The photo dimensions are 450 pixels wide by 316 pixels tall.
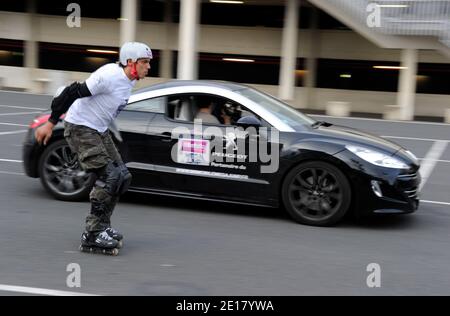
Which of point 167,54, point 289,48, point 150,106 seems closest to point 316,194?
point 150,106

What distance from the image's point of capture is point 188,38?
961 inches

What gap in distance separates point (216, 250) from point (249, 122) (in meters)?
1.60

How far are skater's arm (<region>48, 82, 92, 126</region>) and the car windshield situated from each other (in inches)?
94.8

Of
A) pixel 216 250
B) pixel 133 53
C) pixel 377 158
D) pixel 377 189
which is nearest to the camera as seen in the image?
pixel 133 53

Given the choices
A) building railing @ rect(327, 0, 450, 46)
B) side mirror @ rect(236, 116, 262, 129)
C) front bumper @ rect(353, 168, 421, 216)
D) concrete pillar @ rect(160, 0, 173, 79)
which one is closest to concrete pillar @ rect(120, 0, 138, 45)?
concrete pillar @ rect(160, 0, 173, 79)

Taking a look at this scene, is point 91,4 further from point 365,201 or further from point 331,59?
point 365,201

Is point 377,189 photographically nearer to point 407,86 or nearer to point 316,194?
point 316,194

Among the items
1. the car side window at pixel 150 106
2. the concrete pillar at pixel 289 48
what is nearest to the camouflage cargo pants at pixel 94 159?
the car side window at pixel 150 106

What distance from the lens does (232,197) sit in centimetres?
671

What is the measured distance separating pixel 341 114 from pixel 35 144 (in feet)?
56.7

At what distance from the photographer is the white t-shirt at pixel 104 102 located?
507cm
